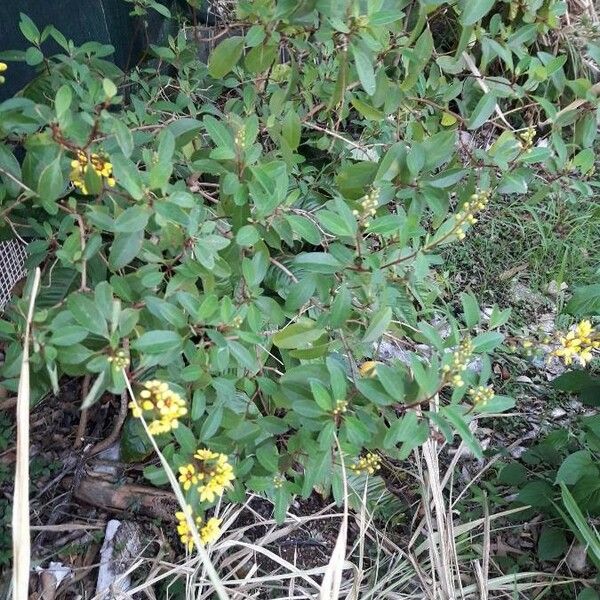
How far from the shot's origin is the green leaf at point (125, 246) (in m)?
0.99

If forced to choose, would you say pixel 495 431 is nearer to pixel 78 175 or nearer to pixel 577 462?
pixel 577 462

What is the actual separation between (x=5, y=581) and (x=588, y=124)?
1595 mm

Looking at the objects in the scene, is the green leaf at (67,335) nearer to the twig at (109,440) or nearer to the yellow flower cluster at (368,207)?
the yellow flower cluster at (368,207)

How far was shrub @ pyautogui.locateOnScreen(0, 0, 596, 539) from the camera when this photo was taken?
956 mm

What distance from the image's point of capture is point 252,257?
1.19m

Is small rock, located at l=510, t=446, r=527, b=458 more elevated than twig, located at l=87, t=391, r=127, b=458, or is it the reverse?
twig, located at l=87, t=391, r=127, b=458

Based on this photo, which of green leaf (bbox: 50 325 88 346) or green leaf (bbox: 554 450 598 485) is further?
green leaf (bbox: 554 450 598 485)

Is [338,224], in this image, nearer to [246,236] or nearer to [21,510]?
[246,236]

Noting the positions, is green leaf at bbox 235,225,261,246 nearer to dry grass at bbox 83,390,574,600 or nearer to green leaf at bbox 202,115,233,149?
green leaf at bbox 202,115,233,149

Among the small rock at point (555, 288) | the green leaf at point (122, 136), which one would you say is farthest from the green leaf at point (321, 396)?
the small rock at point (555, 288)

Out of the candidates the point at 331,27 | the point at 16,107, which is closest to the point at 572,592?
the point at 331,27

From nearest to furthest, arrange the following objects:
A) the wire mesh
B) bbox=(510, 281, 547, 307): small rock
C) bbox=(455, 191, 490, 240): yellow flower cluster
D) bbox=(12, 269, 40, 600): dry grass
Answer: bbox=(12, 269, 40, 600): dry grass
bbox=(455, 191, 490, 240): yellow flower cluster
the wire mesh
bbox=(510, 281, 547, 307): small rock

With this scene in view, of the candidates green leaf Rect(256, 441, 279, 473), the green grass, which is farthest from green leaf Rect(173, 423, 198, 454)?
the green grass

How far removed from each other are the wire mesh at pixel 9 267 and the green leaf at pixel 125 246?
71cm
